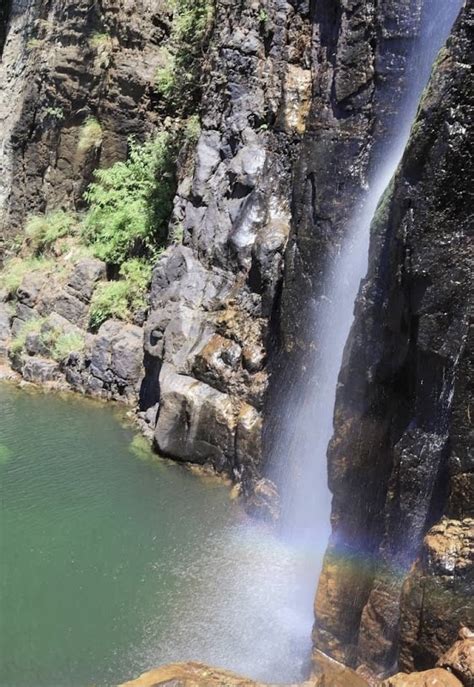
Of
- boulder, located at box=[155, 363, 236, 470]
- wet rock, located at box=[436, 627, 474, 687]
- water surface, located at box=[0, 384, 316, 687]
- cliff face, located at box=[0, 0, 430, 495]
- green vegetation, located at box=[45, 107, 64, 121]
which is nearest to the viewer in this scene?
wet rock, located at box=[436, 627, 474, 687]

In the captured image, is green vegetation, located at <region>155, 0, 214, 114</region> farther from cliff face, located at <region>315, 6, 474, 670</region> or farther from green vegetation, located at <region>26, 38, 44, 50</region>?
cliff face, located at <region>315, 6, 474, 670</region>

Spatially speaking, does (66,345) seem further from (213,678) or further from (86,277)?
(213,678)

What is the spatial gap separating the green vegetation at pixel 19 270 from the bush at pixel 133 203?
1.61 metres

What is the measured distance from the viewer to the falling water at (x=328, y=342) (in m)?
10.4

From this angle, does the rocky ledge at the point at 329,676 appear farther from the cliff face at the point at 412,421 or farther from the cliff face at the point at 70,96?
the cliff face at the point at 70,96

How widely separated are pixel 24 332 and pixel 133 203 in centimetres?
451

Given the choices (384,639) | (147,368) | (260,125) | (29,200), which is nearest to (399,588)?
(384,639)

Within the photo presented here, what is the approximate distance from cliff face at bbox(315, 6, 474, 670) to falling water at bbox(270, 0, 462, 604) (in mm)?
3024

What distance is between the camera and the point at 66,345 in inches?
662

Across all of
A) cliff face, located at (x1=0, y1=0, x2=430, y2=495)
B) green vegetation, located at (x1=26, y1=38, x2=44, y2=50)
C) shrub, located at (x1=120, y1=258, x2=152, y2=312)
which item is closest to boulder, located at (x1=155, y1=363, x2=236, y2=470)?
cliff face, located at (x1=0, y1=0, x2=430, y2=495)

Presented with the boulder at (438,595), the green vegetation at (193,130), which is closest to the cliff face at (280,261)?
the boulder at (438,595)

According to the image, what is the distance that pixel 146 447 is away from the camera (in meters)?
13.2

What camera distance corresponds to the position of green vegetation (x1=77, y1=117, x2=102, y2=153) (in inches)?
803

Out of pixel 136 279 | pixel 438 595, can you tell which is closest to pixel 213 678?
pixel 438 595
